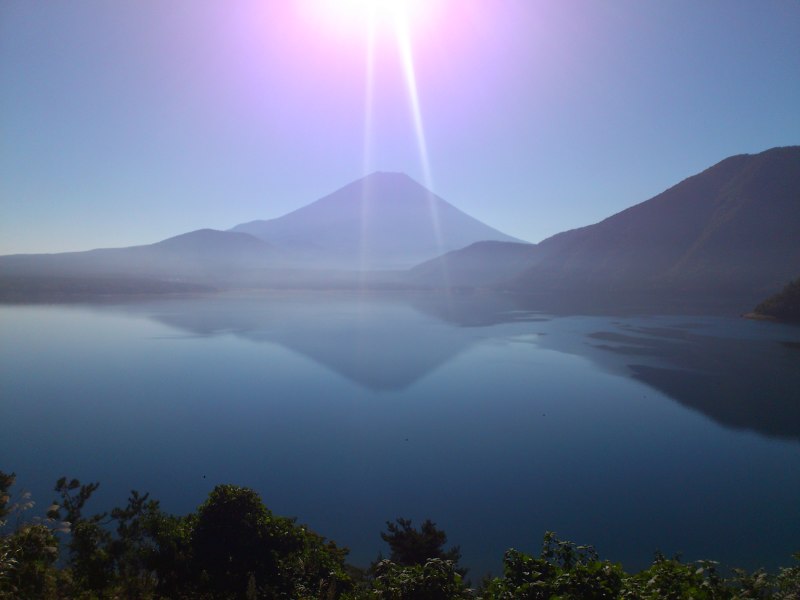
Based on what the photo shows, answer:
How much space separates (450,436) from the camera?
9977 millimetres

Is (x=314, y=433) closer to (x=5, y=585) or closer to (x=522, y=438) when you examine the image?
(x=522, y=438)

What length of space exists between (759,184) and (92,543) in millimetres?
75185

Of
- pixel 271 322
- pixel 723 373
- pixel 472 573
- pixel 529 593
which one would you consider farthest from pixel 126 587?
pixel 271 322

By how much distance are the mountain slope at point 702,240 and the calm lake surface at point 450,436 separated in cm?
3654

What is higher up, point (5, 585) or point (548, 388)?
point (5, 585)

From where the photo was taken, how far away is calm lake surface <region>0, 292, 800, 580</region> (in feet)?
22.0

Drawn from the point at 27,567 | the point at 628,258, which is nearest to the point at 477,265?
the point at 628,258

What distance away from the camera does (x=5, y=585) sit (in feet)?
9.31

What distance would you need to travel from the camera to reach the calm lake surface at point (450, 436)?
6.70 m

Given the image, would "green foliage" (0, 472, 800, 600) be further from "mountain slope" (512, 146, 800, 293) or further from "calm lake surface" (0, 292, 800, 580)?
"mountain slope" (512, 146, 800, 293)

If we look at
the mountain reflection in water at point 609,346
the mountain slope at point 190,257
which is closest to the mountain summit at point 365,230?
the mountain slope at point 190,257

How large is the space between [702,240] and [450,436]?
60.4m

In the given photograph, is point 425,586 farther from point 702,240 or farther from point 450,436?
point 702,240

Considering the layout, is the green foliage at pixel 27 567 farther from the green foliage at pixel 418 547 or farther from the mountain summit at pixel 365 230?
the mountain summit at pixel 365 230
